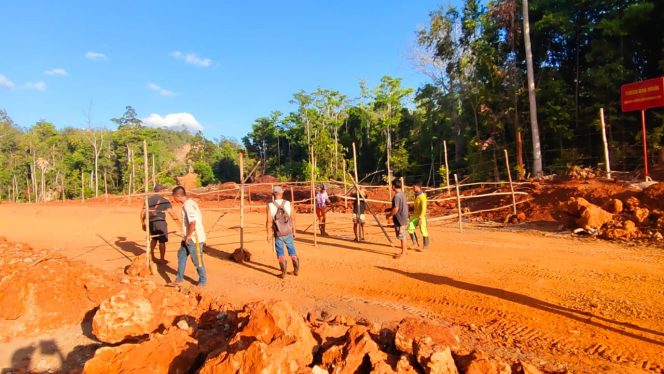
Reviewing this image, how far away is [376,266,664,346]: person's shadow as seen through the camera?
4.34 meters

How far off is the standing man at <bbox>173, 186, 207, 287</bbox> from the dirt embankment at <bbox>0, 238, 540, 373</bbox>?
1.59 feet

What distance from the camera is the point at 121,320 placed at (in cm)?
474

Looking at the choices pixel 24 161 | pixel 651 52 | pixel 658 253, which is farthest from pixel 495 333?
pixel 24 161

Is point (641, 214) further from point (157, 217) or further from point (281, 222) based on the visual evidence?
point (157, 217)

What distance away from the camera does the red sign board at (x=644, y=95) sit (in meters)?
12.0

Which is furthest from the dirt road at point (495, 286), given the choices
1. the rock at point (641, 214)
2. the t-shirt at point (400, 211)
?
the rock at point (641, 214)

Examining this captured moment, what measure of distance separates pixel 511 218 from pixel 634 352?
9.45 metres

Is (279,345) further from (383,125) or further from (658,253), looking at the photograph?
(383,125)

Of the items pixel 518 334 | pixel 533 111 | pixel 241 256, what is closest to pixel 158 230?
pixel 241 256

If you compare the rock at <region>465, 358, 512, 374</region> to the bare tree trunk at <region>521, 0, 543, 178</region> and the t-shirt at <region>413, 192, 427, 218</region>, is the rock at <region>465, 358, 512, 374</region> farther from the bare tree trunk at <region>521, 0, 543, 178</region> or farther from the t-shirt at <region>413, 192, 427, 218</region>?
the bare tree trunk at <region>521, 0, 543, 178</region>

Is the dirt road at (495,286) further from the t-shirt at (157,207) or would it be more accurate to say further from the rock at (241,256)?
the t-shirt at (157,207)

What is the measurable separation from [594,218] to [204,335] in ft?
30.3

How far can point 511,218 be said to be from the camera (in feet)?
42.4

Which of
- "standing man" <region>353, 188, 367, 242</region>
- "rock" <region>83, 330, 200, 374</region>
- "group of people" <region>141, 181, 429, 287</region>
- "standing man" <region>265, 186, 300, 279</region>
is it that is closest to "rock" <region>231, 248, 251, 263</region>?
"group of people" <region>141, 181, 429, 287</region>
